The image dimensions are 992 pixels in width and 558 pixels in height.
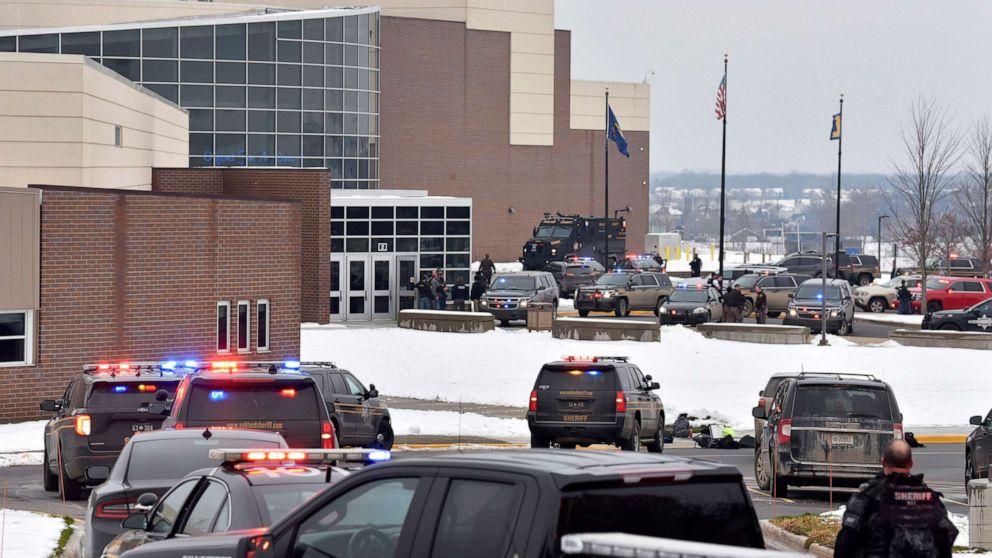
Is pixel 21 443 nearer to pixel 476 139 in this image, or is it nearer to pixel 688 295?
pixel 688 295

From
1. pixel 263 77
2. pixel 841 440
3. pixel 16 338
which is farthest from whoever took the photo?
pixel 263 77

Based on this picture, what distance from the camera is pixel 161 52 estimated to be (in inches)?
2532

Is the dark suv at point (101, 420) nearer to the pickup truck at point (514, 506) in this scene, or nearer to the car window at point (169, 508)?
the car window at point (169, 508)

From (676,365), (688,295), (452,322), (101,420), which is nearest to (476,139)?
(688,295)

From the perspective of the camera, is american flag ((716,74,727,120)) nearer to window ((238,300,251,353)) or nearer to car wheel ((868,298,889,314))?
car wheel ((868,298,889,314))

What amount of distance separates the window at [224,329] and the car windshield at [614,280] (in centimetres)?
2165

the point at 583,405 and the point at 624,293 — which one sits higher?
the point at 624,293

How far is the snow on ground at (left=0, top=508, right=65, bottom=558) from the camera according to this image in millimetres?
14406

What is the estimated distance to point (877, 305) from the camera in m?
60.3

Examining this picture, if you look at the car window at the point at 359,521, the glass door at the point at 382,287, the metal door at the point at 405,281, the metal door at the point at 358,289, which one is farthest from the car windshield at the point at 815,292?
the car window at the point at 359,521

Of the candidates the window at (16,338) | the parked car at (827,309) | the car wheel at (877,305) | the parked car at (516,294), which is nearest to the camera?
the window at (16,338)

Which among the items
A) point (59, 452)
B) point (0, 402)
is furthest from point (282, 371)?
point (0, 402)

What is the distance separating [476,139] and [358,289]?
38431mm

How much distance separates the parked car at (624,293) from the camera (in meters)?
52.2
